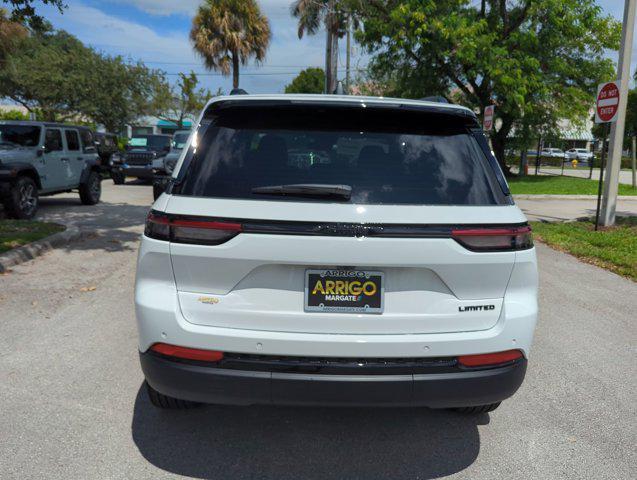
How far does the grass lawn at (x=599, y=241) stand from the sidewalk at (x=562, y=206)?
5.14 ft

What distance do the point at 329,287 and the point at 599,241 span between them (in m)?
8.85

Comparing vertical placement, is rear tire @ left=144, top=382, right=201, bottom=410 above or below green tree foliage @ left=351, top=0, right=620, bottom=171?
below

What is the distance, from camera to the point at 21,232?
8.59 meters

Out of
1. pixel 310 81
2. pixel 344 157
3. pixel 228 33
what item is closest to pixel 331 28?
pixel 228 33

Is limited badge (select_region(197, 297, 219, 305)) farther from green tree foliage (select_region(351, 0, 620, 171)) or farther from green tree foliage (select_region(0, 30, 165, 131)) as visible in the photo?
green tree foliage (select_region(0, 30, 165, 131))

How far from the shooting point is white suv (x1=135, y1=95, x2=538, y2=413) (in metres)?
2.48

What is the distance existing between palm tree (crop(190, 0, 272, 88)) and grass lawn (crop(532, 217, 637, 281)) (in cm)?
2348

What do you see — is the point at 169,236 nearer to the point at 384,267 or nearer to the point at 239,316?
the point at 239,316

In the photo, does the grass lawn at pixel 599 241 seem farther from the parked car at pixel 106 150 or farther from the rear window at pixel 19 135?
the parked car at pixel 106 150

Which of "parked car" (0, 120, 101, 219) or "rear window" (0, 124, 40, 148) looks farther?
"rear window" (0, 124, 40, 148)

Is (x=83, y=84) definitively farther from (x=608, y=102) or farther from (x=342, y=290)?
(x=342, y=290)

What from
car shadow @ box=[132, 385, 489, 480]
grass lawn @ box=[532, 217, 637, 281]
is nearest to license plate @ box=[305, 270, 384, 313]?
car shadow @ box=[132, 385, 489, 480]

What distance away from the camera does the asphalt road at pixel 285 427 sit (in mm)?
2871

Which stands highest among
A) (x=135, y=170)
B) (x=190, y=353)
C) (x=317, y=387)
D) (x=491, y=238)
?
(x=491, y=238)
